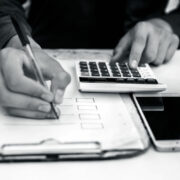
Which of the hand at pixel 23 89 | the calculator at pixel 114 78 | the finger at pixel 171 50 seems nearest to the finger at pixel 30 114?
the hand at pixel 23 89

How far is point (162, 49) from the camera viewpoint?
2.34ft

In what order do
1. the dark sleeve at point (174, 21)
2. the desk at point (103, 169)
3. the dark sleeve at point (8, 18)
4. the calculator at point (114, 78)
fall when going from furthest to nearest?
the dark sleeve at point (174, 21) < the dark sleeve at point (8, 18) < the calculator at point (114, 78) < the desk at point (103, 169)

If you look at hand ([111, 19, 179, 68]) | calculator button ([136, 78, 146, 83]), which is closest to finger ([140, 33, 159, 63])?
hand ([111, 19, 179, 68])

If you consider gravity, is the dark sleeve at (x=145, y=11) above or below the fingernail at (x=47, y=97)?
below

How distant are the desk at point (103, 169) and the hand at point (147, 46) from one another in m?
0.29

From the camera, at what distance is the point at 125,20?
102 cm

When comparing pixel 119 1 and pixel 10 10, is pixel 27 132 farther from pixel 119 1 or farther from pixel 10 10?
pixel 119 1

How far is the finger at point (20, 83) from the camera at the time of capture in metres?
0.44

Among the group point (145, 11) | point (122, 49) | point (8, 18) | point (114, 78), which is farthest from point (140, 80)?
point (145, 11)

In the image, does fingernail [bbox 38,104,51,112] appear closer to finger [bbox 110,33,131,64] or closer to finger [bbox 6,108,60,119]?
finger [bbox 6,108,60,119]

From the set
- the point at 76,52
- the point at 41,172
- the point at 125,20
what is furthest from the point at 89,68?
the point at 125,20

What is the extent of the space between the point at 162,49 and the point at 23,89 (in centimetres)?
36

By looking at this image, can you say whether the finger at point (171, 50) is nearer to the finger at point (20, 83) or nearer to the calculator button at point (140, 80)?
the calculator button at point (140, 80)

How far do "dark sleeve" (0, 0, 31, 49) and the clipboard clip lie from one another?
32 centimetres
